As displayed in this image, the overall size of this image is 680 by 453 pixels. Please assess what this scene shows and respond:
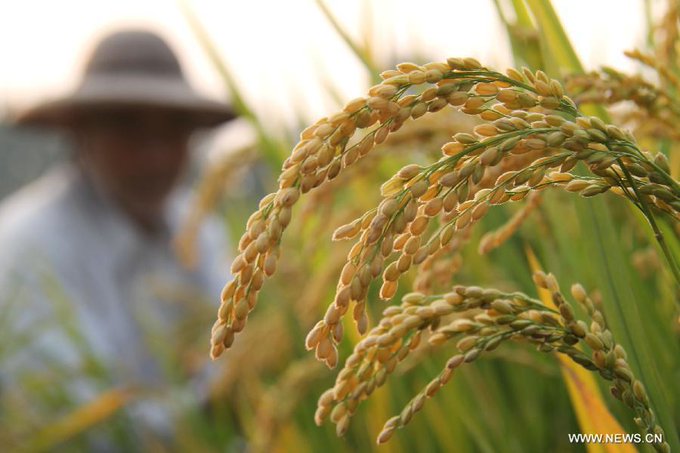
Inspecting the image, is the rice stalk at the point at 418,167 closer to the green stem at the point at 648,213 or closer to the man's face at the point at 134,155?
the green stem at the point at 648,213

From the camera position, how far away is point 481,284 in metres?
1.29

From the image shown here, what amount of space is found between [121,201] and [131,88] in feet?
2.35

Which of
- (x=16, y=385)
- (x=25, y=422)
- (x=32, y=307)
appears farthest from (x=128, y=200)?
(x=25, y=422)

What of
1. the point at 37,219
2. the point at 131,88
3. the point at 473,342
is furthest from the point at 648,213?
the point at 37,219

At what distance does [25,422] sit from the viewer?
1978 mm

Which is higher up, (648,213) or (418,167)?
(418,167)

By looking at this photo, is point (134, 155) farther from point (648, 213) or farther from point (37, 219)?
point (648, 213)

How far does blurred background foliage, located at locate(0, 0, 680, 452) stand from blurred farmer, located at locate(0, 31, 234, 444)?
2.02 meters

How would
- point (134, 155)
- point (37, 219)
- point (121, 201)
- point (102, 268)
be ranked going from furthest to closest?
point (121, 201) < point (134, 155) < point (37, 219) < point (102, 268)

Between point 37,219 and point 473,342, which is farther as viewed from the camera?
point 37,219

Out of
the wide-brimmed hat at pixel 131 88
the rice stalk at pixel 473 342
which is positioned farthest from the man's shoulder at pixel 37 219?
the rice stalk at pixel 473 342

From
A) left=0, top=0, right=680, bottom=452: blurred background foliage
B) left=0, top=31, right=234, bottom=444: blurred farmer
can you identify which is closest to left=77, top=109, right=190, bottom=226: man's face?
left=0, top=31, right=234, bottom=444: blurred farmer

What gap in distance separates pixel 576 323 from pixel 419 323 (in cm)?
11

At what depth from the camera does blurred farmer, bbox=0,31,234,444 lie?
4.12 metres
